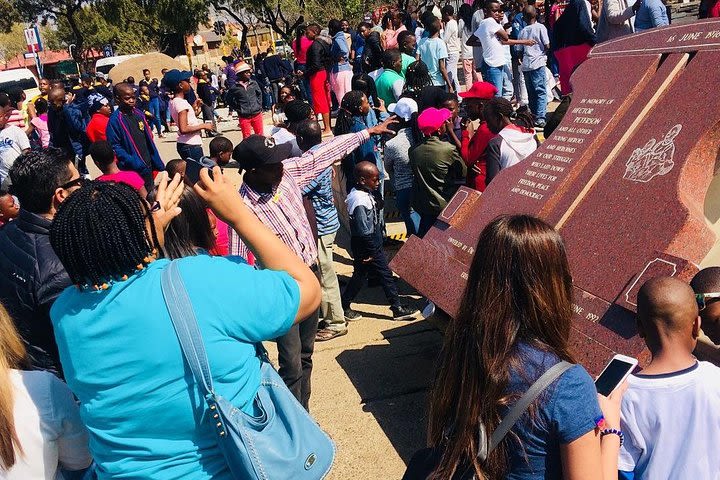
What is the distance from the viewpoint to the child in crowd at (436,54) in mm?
10789

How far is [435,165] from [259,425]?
414 centimetres

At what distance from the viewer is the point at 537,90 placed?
33.8ft

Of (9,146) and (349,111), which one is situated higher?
(349,111)

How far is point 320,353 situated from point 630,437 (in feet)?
11.8

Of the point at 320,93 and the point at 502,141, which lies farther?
the point at 320,93

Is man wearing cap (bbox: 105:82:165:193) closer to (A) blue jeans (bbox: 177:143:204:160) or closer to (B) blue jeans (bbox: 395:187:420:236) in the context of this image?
(A) blue jeans (bbox: 177:143:204:160)

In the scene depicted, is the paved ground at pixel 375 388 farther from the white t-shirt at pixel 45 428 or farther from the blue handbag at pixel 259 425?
the white t-shirt at pixel 45 428

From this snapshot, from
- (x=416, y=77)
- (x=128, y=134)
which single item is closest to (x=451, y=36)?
(x=416, y=77)

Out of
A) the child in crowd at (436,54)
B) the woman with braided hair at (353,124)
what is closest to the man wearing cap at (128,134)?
the woman with braided hair at (353,124)

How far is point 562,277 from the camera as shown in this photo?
77.2 inches

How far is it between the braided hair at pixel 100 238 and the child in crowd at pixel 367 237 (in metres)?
3.85

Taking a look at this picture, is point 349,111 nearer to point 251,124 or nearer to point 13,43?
point 251,124

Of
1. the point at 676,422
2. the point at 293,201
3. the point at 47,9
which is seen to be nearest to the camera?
the point at 676,422

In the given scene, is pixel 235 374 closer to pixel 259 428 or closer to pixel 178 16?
pixel 259 428
